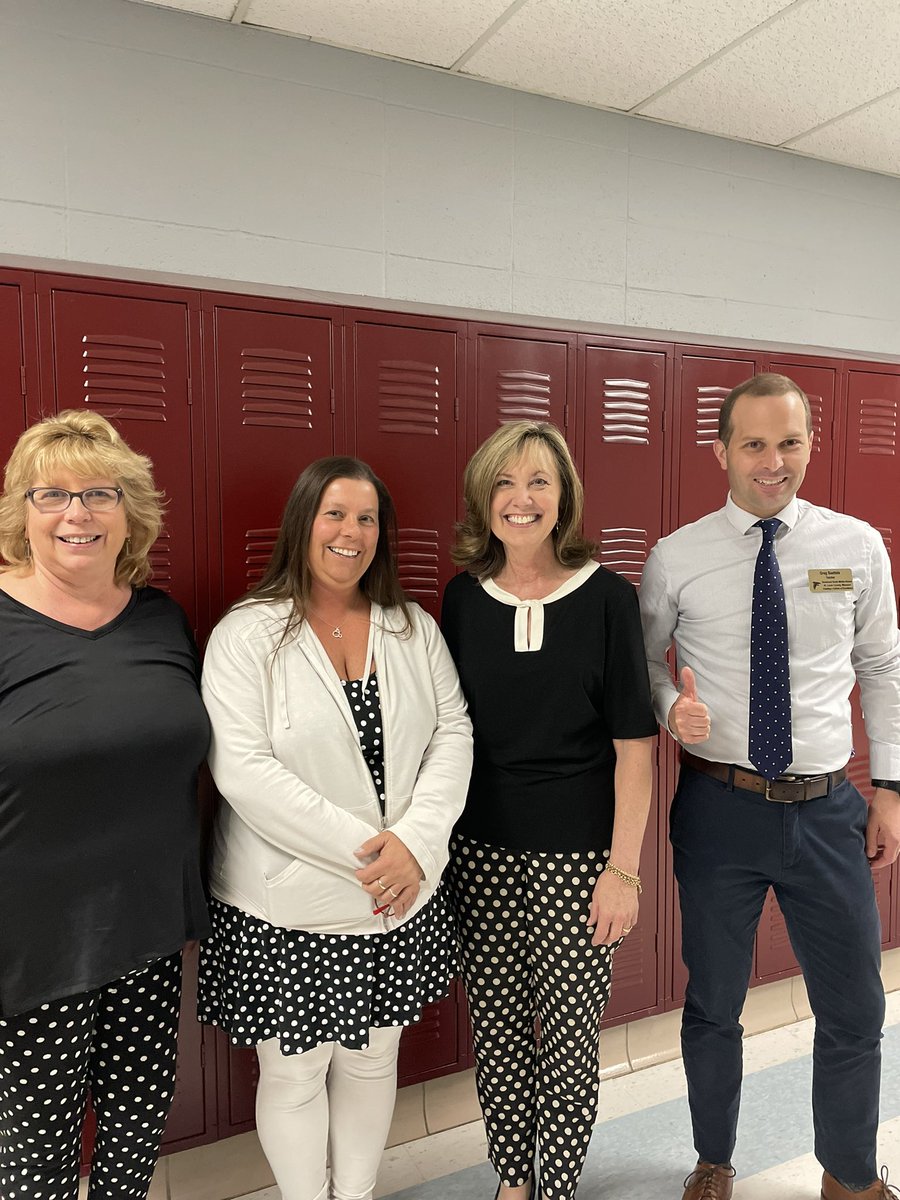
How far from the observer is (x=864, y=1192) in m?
2.12

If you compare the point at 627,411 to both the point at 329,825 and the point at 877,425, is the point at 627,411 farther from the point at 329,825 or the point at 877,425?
the point at 329,825

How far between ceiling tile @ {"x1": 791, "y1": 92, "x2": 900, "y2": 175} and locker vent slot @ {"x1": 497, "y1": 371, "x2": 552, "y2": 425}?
4.39ft

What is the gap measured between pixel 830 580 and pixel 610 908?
3.04ft

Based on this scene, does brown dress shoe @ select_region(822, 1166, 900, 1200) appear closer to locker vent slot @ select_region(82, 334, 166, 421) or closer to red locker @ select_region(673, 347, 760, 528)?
red locker @ select_region(673, 347, 760, 528)

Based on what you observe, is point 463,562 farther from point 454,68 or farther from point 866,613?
point 454,68

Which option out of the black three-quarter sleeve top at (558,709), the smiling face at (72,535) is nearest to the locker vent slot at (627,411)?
the black three-quarter sleeve top at (558,709)

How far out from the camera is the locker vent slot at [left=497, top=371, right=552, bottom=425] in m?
2.48

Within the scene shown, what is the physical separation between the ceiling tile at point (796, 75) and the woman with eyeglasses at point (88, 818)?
1.97 m

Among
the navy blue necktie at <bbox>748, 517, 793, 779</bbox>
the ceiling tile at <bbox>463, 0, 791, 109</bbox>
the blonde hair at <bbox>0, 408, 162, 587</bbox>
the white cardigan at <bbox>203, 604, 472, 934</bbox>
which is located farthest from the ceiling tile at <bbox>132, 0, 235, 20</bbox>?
the navy blue necktie at <bbox>748, 517, 793, 779</bbox>

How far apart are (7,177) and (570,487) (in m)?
1.46

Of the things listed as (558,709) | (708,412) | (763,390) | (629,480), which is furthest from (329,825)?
(708,412)

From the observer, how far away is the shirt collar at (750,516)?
2071 mm

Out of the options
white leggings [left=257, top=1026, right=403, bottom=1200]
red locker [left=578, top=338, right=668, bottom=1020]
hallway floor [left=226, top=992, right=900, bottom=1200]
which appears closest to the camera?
white leggings [left=257, top=1026, right=403, bottom=1200]

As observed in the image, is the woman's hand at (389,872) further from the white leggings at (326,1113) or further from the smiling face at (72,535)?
the smiling face at (72,535)
